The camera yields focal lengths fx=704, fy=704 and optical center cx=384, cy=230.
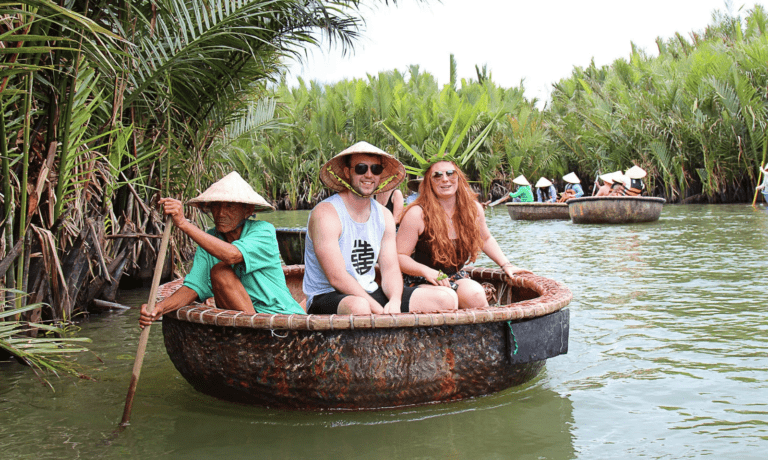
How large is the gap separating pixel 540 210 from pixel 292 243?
9.84 metres

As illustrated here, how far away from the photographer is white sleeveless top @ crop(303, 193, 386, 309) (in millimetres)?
3631

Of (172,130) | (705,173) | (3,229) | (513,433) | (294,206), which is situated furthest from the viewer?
(294,206)

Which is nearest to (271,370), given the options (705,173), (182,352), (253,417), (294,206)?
(253,417)

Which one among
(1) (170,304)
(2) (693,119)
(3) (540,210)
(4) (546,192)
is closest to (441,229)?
(1) (170,304)

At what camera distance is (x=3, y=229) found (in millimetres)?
3883

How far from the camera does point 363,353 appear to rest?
3160 millimetres

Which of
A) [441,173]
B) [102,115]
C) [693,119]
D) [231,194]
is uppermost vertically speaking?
[693,119]

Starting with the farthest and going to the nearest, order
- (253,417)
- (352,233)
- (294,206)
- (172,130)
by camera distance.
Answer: (294,206), (172,130), (352,233), (253,417)

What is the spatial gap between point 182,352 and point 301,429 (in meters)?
0.77

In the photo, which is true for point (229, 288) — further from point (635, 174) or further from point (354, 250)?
point (635, 174)

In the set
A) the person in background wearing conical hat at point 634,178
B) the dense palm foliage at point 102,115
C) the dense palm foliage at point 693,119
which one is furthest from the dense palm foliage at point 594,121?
the dense palm foliage at point 102,115

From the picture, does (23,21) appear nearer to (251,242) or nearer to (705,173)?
(251,242)

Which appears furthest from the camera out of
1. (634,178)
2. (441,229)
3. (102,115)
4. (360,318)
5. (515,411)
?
(634,178)

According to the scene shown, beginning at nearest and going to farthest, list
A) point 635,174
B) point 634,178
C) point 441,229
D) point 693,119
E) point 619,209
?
1. point 441,229
2. point 619,209
3. point 635,174
4. point 634,178
5. point 693,119
